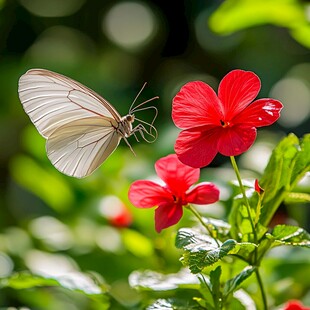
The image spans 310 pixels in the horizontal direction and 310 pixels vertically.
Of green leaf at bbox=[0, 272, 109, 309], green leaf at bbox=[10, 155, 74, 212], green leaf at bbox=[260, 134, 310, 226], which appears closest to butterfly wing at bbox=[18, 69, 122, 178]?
green leaf at bbox=[0, 272, 109, 309]

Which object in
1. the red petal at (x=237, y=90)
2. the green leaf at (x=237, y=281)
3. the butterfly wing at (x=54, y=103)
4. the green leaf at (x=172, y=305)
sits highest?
the butterfly wing at (x=54, y=103)

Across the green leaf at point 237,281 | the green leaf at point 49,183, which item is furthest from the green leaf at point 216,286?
the green leaf at point 49,183

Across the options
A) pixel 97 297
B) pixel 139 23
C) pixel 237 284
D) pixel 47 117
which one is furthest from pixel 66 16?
pixel 237 284

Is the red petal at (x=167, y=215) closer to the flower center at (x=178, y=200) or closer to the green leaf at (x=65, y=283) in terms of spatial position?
the flower center at (x=178, y=200)

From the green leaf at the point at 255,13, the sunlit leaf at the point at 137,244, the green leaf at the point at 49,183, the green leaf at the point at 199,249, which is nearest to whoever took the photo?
the green leaf at the point at 199,249

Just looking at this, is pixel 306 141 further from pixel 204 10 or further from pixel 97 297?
pixel 204 10

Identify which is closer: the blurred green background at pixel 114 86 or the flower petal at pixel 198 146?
the flower petal at pixel 198 146

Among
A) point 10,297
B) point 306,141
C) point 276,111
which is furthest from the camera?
point 10,297

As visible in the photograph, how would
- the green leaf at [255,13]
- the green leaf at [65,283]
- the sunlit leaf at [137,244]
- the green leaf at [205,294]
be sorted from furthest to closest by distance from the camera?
the green leaf at [255,13]
the sunlit leaf at [137,244]
the green leaf at [65,283]
the green leaf at [205,294]
